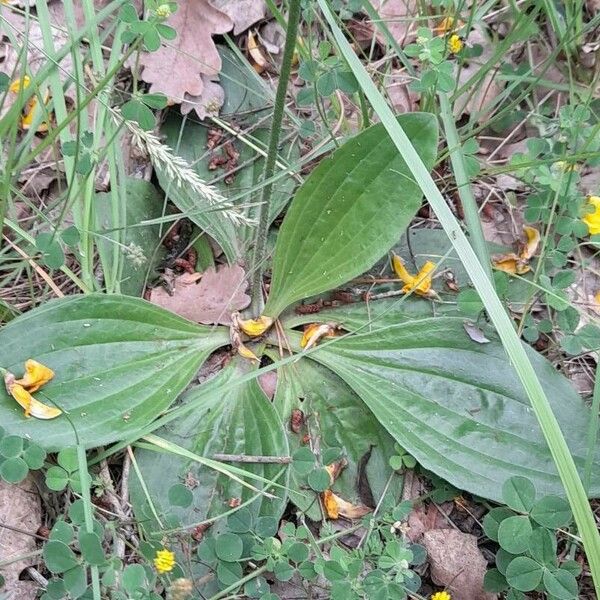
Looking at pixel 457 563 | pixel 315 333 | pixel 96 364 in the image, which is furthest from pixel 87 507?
pixel 457 563

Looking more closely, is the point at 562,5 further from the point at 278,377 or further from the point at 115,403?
the point at 115,403

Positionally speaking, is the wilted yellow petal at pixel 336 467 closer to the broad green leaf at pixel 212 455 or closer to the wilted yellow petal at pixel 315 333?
the broad green leaf at pixel 212 455

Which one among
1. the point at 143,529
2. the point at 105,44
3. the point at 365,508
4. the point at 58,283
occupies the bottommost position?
the point at 365,508

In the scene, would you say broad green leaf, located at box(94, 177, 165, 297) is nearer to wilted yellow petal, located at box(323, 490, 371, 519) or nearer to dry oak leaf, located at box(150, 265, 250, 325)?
dry oak leaf, located at box(150, 265, 250, 325)

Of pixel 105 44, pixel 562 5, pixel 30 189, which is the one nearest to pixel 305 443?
pixel 30 189

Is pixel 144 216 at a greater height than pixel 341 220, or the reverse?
pixel 144 216

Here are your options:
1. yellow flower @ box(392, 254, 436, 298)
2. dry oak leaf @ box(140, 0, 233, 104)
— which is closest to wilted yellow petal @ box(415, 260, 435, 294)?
yellow flower @ box(392, 254, 436, 298)

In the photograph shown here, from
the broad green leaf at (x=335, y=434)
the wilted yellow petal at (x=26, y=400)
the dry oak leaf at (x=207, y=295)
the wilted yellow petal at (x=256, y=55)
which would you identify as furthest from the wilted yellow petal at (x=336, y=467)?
the wilted yellow petal at (x=256, y=55)
